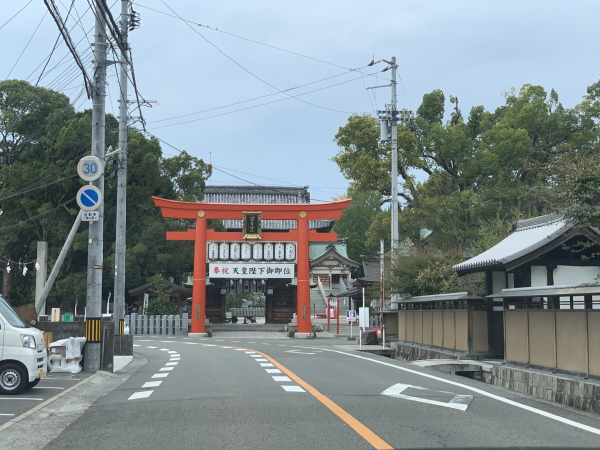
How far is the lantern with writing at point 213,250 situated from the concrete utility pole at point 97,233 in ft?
78.5

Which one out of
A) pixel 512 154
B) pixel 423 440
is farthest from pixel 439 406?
pixel 512 154

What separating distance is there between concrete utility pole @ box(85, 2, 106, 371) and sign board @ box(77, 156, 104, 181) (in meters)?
0.47

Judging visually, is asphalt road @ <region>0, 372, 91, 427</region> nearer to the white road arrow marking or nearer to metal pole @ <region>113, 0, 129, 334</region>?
the white road arrow marking

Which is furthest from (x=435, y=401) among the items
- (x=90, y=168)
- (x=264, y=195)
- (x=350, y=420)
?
(x=264, y=195)

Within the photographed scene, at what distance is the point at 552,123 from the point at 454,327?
61.7 feet

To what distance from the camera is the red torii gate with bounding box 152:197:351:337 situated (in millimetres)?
38812

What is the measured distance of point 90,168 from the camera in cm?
1541

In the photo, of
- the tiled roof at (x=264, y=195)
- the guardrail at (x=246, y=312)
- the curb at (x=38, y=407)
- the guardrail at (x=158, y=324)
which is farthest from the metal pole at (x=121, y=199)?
the guardrail at (x=246, y=312)

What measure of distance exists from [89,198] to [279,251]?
25580 mm

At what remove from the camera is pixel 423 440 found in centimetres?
708

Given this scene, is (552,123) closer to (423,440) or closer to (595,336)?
(595,336)

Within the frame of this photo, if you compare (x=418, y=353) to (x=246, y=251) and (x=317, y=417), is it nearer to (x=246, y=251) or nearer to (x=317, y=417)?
(x=317, y=417)

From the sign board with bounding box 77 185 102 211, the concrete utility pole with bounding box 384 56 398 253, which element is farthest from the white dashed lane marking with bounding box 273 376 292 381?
the concrete utility pole with bounding box 384 56 398 253

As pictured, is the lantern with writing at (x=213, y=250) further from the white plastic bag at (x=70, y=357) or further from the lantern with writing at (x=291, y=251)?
the white plastic bag at (x=70, y=357)
